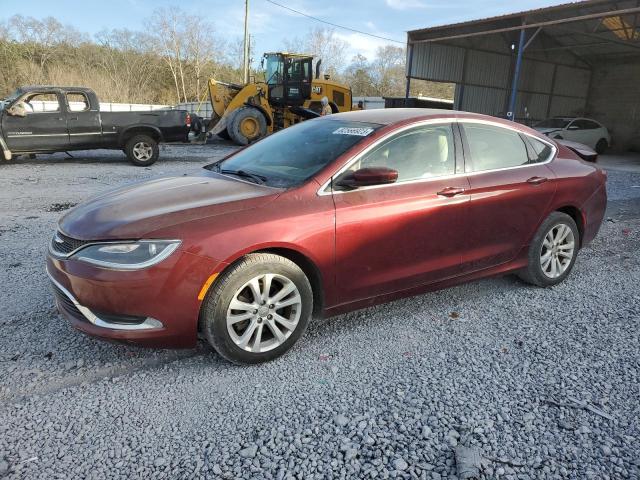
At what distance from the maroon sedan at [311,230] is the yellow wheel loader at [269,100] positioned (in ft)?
38.6

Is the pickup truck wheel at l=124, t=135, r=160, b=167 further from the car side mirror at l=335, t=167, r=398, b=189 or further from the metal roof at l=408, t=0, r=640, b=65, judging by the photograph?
the metal roof at l=408, t=0, r=640, b=65

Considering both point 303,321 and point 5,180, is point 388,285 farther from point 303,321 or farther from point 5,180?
point 5,180

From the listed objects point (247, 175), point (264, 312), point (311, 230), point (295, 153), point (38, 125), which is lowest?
point (264, 312)

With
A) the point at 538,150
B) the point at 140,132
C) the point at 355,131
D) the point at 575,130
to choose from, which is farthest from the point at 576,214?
the point at 575,130

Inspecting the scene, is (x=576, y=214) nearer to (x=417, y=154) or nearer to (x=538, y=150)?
(x=538, y=150)

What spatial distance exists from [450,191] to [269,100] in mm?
13918

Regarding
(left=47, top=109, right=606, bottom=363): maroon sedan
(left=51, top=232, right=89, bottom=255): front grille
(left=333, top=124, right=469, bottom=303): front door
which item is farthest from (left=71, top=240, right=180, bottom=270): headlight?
(left=333, top=124, right=469, bottom=303): front door

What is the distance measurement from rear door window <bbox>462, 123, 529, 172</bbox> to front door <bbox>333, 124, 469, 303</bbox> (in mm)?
187

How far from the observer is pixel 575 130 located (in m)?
18.1

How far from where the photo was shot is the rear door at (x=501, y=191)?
3582 millimetres

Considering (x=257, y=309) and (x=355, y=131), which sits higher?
(x=355, y=131)

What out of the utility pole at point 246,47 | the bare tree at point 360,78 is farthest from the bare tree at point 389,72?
the utility pole at point 246,47

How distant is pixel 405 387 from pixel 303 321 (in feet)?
2.45

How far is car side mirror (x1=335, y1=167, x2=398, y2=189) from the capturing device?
2994 millimetres
